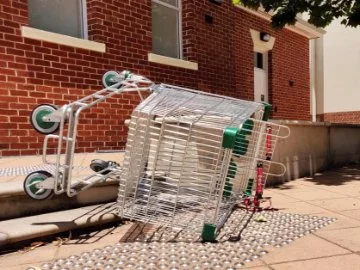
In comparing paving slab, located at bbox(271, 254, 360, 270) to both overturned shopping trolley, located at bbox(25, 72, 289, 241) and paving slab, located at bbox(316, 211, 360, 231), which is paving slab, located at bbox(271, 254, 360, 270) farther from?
paving slab, located at bbox(316, 211, 360, 231)

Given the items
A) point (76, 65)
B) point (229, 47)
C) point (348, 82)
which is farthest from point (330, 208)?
point (348, 82)

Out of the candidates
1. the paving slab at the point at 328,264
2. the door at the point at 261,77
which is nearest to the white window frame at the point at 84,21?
the paving slab at the point at 328,264

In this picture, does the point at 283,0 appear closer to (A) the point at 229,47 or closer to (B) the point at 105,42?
(A) the point at 229,47

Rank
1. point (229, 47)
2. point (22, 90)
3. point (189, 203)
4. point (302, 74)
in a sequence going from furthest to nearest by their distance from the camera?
point (302, 74), point (229, 47), point (22, 90), point (189, 203)

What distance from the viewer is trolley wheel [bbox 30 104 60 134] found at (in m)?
3.08

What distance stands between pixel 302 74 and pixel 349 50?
401cm

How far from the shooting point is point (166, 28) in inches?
305

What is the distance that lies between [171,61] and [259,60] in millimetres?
4228

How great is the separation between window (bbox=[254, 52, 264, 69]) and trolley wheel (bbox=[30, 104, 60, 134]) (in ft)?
27.1

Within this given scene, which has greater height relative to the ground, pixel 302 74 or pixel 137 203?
pixel 302 74

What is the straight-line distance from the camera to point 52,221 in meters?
3.04

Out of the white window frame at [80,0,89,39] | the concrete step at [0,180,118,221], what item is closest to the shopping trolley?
the concrete step at [0,180,118,221]

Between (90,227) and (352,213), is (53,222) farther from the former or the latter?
(352,213)

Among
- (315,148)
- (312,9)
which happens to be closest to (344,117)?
(315,148)
